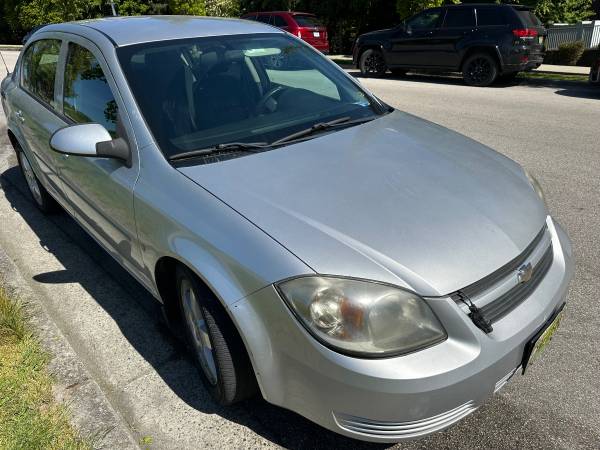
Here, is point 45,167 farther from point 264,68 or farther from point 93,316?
point 264,68

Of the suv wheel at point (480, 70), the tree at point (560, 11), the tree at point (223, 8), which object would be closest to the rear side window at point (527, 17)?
the suv wheel at point (480, 70)

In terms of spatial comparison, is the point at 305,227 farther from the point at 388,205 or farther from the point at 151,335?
the point at 151,335

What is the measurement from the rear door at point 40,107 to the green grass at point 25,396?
1173mm

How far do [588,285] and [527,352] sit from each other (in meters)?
1.64

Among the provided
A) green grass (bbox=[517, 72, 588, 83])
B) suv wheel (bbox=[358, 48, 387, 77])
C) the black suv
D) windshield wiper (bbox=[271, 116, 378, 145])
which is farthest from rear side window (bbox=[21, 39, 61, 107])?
green grass (bbox=[517, 72, 588, 83])

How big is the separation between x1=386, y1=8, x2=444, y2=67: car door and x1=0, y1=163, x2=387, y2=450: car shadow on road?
10.2 m

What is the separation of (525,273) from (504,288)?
0.50ft

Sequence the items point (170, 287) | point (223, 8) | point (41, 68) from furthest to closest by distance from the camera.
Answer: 1. point (223, 8)
2. point (41, 68)
3. point (170, 287)

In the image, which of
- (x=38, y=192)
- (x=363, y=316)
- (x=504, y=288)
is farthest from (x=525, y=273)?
(x=38, y=192)

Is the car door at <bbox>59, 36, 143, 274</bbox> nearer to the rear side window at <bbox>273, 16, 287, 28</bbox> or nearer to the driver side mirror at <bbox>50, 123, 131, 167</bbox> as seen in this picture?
the driver side mirror at <bbox>50, 123, 131, 167</bbox>

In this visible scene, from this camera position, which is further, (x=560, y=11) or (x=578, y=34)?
(x=560, y=11)

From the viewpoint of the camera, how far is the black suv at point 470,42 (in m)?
11.0

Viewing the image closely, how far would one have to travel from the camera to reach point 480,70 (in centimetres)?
1159

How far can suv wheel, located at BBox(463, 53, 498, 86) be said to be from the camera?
1133cm
